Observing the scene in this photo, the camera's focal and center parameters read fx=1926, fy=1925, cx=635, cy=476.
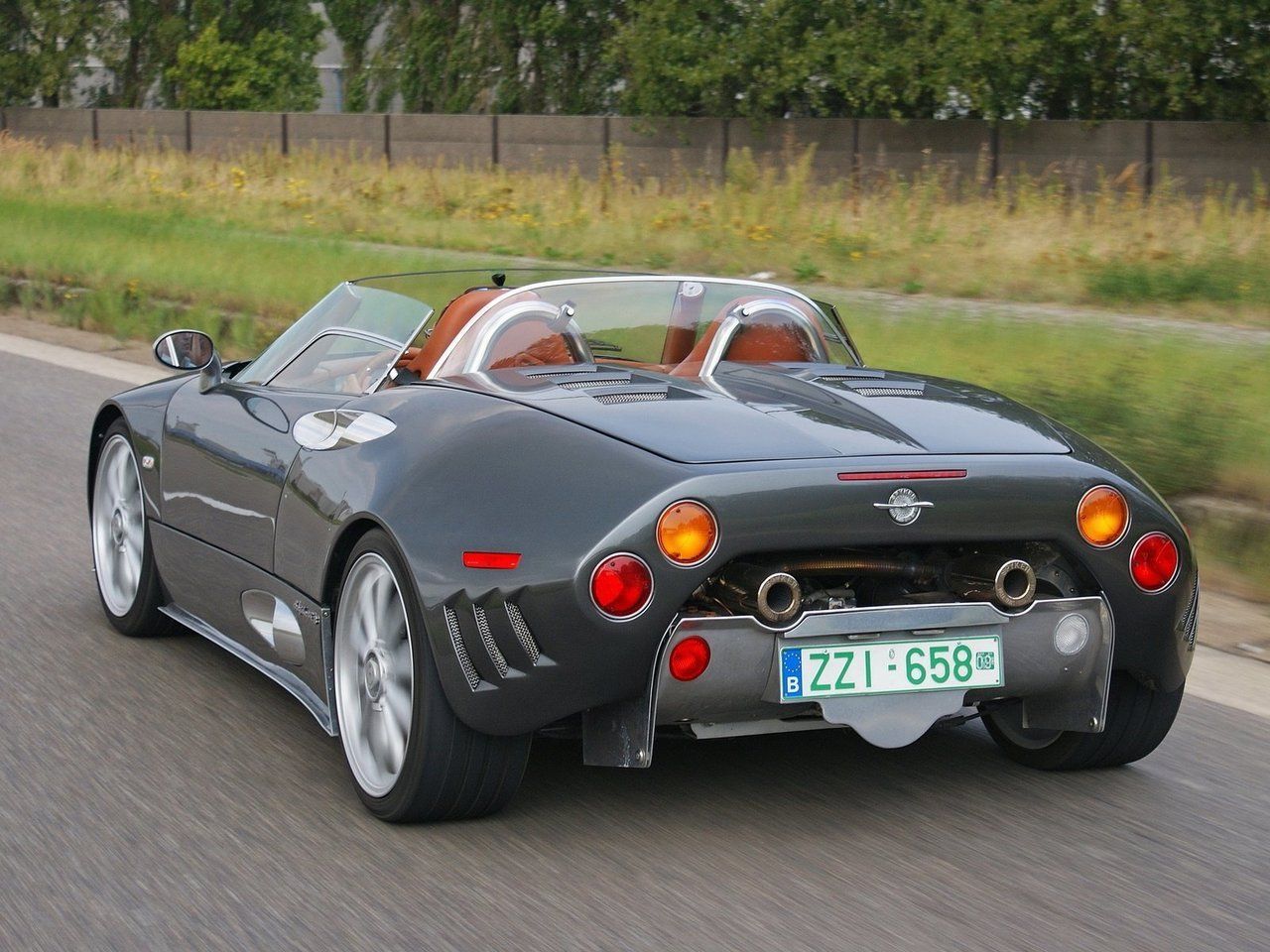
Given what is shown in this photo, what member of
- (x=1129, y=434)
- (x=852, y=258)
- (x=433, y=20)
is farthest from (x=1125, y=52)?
(x=1129, y=434)

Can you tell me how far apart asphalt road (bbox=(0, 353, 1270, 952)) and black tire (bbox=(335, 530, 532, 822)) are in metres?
0.07

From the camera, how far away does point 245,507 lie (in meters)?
5.14

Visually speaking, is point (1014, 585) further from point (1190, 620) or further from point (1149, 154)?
point (1149, 154)

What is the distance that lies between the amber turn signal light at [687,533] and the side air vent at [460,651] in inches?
19.0

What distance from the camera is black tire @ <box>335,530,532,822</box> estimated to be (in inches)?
163

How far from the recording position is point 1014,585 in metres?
4.27

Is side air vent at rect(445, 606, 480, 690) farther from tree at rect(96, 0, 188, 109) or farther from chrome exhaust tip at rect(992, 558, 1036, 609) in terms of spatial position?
tree at rect(96, 0, 188, 109)

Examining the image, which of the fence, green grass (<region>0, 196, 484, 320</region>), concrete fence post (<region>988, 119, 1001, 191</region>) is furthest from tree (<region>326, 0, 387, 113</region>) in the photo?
green grass (<region>0, 196, 484, 320</region>)

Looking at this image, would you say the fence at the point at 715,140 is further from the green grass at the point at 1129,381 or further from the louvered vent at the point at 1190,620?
the louvered vent at the point at 1190,620

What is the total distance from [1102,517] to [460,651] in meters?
1.46

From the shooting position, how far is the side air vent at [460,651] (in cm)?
406

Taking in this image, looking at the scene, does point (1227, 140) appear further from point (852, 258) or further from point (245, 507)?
point (245, 507)

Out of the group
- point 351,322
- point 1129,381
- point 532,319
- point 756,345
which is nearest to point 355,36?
point 1129,381

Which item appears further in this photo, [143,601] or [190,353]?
[143,601]
